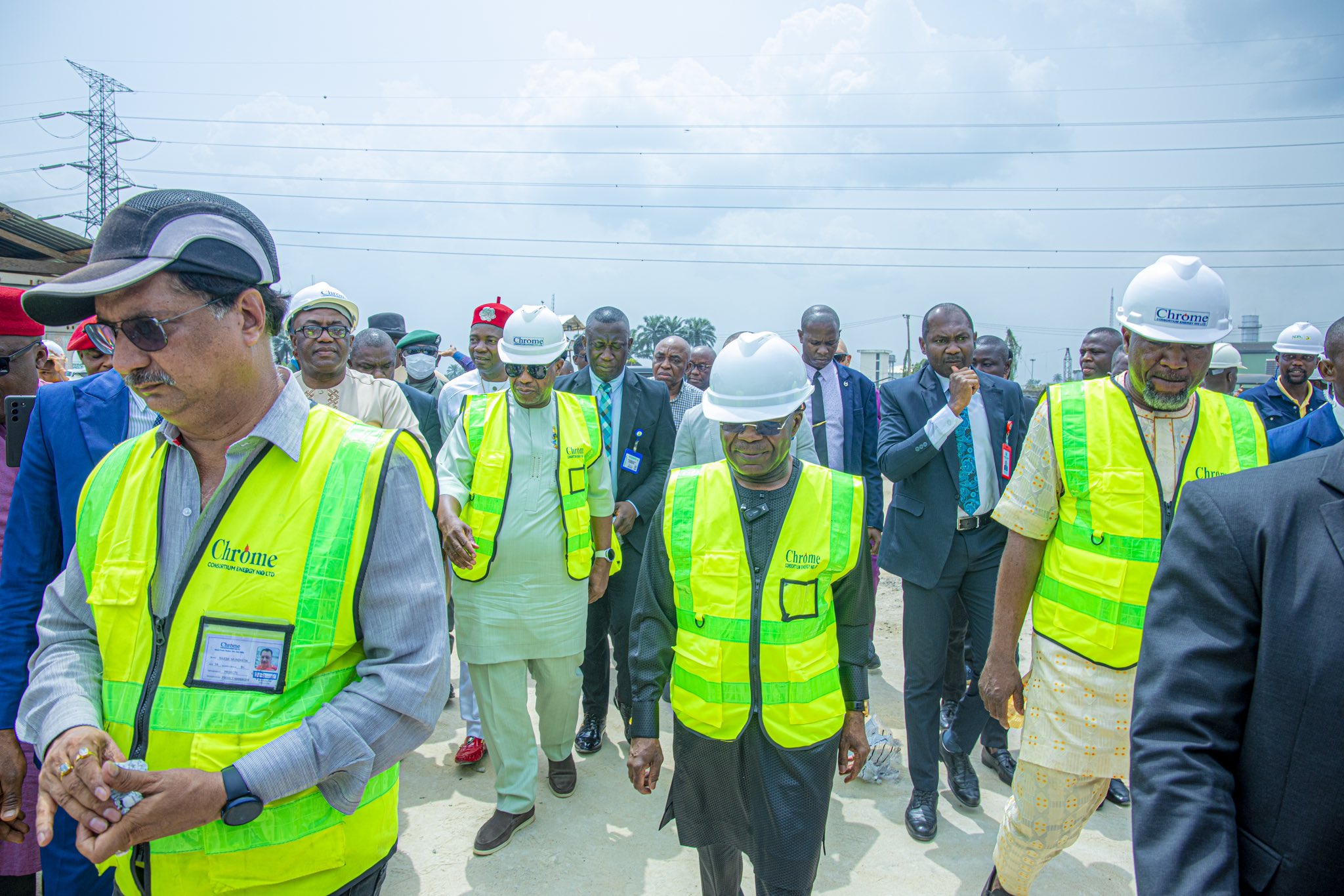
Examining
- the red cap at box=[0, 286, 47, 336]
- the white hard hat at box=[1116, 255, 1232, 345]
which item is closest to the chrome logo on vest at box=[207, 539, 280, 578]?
the red cap at box=[0, 286, 47, 336]

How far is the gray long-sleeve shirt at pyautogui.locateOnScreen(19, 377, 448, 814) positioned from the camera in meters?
1.52

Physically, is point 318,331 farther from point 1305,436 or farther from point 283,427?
point 1305,436

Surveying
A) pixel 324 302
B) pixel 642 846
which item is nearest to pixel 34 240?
pixel 324 302

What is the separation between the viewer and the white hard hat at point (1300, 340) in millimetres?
6422

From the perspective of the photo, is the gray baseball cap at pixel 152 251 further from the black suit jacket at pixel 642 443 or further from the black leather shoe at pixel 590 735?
the black leather shoe at pixel 590 735

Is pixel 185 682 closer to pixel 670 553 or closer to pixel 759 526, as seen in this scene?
pixel 670 553

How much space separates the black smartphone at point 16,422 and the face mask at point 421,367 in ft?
16.1

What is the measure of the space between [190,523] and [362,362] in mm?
4401

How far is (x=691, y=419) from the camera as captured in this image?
14.5ft

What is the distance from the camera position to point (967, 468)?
3930mm

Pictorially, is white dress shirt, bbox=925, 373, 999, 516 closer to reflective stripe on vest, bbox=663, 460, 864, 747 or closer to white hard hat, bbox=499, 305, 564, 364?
reflective stripe on vest, bbox=663, 460, 864, 747

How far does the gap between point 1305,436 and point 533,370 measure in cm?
344

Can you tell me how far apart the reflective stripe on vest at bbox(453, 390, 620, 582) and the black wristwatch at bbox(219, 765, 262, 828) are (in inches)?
87.7

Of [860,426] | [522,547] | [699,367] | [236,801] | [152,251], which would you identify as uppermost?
[152,251]
